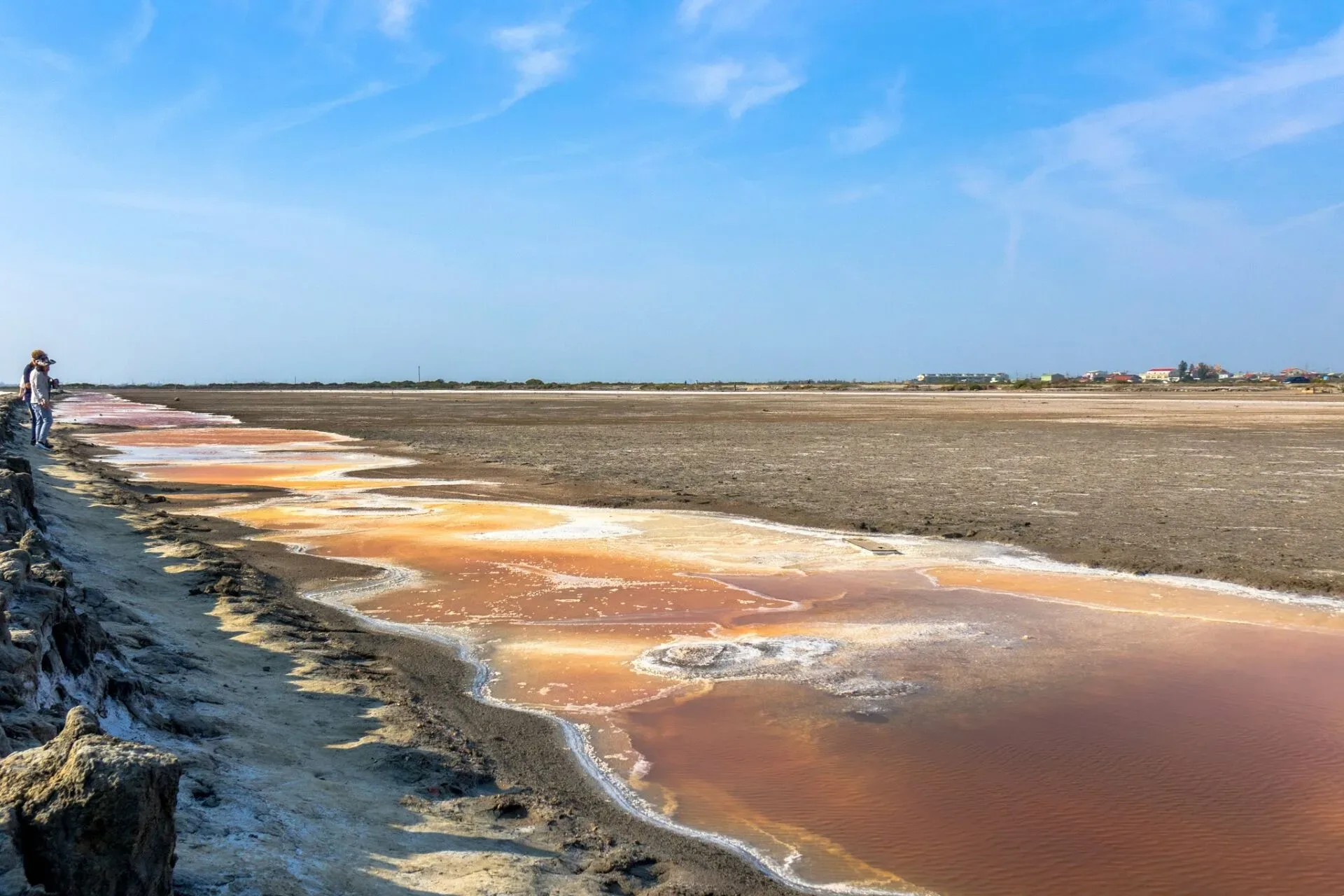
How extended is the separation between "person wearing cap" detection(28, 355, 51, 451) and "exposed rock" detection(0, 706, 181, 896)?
65.0ft

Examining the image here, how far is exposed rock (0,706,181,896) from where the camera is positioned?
10.0 ft

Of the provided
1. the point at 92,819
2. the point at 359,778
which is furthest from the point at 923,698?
the point at 92,819

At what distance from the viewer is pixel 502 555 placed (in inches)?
465

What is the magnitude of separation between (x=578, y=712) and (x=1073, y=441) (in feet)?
81.7

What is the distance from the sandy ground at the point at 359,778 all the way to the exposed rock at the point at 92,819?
0.44 metres

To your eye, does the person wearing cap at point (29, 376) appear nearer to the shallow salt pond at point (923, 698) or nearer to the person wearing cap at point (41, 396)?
the person wearing cap at point (41, 396)

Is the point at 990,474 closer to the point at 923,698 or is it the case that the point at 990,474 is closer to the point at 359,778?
the point at 923,698

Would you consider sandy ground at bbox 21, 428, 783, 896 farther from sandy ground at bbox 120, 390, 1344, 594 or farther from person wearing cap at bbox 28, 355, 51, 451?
person wearing cap at bbox 28, 355, 51, 451

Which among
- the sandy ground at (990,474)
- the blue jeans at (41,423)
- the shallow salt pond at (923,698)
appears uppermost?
Result: the blue jeans at (41,423)

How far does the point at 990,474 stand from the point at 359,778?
54.9 feet

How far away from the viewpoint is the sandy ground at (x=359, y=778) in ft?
13.2

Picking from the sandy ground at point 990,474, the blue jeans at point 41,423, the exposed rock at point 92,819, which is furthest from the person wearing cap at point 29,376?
the exposed rock at point 92,819

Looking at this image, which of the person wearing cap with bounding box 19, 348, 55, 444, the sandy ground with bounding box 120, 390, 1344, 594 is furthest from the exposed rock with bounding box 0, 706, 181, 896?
the person wearing cap with bounding box 19, 348, 55, 444

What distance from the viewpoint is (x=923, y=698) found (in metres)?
6.83
